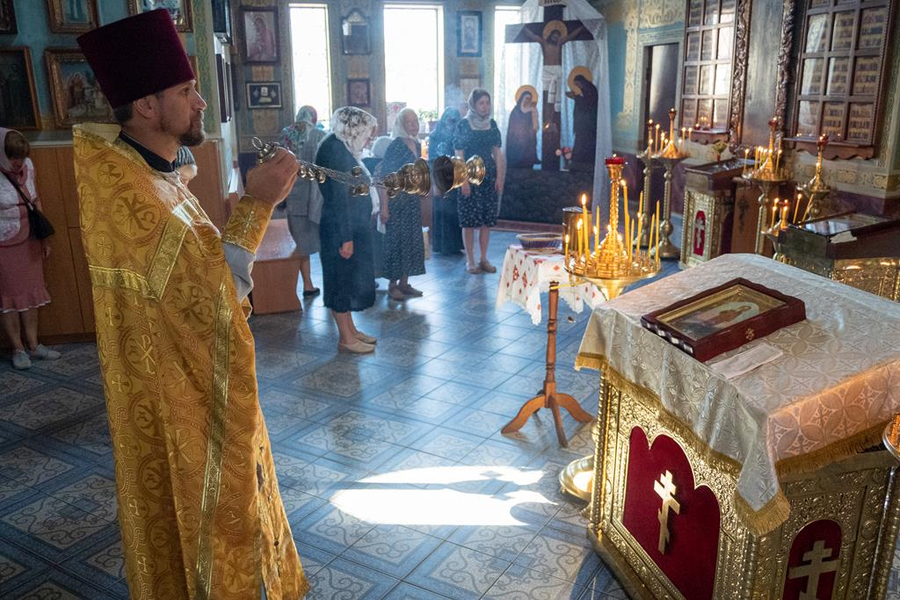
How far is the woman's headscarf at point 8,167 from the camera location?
A: 4855 millimetres

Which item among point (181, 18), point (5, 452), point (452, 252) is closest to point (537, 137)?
point (452, 252)

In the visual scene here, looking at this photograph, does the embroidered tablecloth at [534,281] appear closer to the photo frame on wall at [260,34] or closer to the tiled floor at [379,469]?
the tiled floor at [379,469]

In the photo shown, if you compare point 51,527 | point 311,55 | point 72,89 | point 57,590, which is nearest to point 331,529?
point 57,590

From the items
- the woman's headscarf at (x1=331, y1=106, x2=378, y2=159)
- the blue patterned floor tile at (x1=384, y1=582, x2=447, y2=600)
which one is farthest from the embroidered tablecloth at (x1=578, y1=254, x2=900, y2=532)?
the woman's headscarf at (x1=331, y1=106, x2=378, y2=159)

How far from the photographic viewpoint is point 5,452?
3.96 meters

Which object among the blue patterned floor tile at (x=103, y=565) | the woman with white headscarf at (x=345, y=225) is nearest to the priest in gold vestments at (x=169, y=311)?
the blue patterned floor tile at (x=103, y=565)

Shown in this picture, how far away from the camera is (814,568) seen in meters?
2.16

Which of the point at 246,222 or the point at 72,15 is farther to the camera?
the point at 72,15

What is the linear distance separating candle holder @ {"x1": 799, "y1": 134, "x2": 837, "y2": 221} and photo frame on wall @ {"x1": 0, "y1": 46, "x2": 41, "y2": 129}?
17.9 feet

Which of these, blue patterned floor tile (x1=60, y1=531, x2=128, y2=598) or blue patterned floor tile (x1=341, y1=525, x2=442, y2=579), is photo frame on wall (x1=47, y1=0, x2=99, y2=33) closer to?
blue patterned floor tile (x1=60, y1=531, x2=128, y2=598)

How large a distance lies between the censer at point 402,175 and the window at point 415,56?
10.0 m

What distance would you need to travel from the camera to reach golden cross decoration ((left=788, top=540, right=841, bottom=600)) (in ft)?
7.03

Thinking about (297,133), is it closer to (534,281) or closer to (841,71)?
(534,281)

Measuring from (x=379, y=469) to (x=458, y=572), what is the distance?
913 mm
